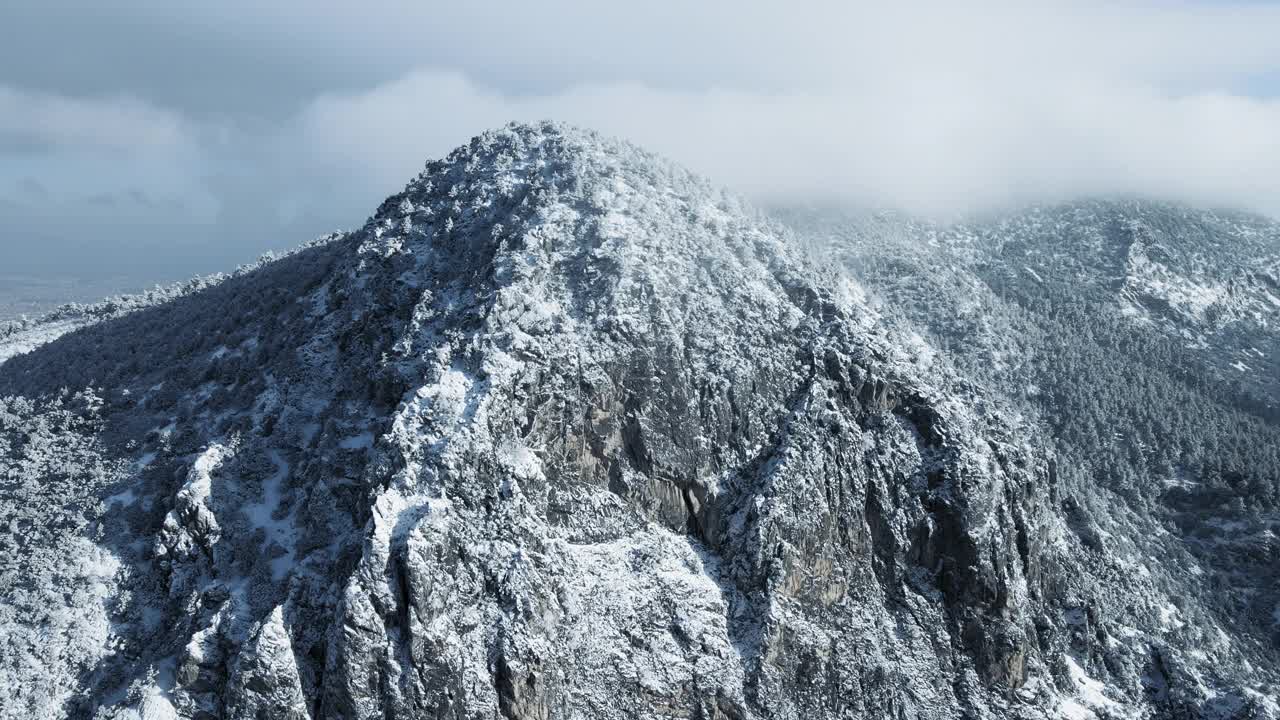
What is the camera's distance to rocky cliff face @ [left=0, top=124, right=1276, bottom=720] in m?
54.1

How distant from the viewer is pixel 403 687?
169 feet

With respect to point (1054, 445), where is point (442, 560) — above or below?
below

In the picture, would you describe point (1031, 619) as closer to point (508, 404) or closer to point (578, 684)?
point (578, 684)

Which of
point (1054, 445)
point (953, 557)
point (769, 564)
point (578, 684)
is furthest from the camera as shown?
point (1054, 445)

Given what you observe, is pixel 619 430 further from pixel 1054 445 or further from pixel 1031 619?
pixel 1054 445

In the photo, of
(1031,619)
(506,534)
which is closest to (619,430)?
(506,534)

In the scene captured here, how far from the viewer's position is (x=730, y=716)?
188 feet

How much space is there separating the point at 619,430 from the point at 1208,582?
7223 cm

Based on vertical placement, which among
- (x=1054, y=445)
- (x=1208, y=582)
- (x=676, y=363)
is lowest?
(x=1208, y=582)

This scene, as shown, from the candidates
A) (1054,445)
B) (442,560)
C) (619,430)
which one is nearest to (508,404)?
(619,430)

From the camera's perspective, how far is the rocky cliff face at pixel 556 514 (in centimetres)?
5412

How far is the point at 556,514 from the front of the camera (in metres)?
61.0

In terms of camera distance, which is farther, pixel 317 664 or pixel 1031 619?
pixel 1031 619

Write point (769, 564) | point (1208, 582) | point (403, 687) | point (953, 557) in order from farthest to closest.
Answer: point (1208, 582) → point (953, 557) → point (769, 564) → point (403, 687)
